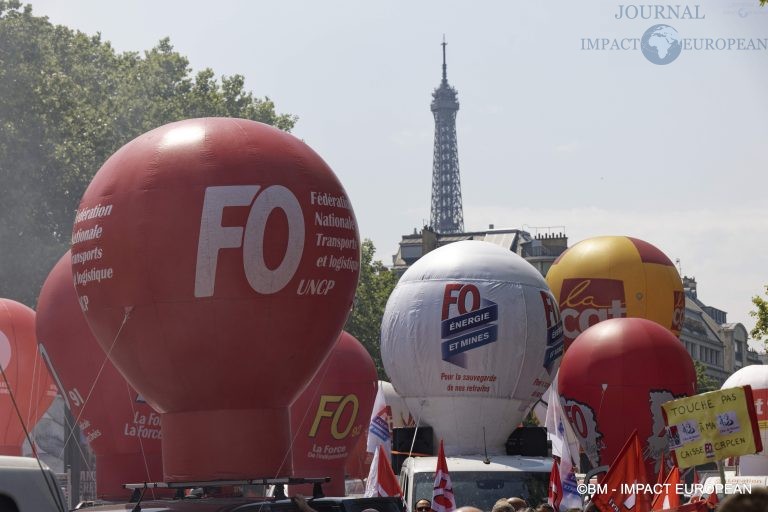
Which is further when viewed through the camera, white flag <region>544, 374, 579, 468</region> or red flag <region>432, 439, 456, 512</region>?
white flag <region>544, 374, 579, 468</region>

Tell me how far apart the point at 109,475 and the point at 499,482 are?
17.3 feet

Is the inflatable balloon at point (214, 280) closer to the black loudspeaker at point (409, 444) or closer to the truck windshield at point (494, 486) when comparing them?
the truck windshield at point (494, 486)

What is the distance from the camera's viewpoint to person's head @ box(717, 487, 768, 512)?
480 cm

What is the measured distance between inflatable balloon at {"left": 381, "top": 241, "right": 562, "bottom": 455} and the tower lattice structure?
483ft

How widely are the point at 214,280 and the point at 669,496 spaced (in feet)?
18.0

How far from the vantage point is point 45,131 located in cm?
4234

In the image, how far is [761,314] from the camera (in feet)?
124

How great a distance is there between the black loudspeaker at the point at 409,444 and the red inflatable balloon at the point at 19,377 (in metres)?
6.26

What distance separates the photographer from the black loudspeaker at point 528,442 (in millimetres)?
22081

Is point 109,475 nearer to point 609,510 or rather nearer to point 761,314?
point 609,510

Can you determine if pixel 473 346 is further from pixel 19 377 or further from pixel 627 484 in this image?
pixel 19 377

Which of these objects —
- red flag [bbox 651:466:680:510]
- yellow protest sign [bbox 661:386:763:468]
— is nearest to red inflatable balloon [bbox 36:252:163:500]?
red flag [bbox 651:466:680:510]

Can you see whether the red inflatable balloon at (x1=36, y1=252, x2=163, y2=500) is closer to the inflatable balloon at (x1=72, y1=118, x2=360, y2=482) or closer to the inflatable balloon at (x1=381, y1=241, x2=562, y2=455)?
the inflatable balloon at (x1=72, y1=118, x2=360, y2=482)

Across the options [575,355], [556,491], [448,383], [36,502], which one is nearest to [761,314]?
[575,355]
